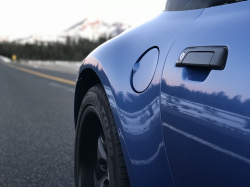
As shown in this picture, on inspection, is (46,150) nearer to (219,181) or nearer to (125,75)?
(125,75)

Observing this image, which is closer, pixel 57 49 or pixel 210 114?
pixel 210 114

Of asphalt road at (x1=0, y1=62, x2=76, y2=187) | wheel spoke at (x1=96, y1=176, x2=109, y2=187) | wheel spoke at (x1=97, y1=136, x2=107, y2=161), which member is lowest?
asphalt road at (x1=0, y1=62, x2=76, y2=187)

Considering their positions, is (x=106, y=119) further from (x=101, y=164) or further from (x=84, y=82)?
(x=84, y=82)

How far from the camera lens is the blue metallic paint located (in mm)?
1383

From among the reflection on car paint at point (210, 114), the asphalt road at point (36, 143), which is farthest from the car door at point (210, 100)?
the asphalt road at point (36, 143)

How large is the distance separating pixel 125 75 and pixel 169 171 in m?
0.49

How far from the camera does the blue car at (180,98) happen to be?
1.08 m

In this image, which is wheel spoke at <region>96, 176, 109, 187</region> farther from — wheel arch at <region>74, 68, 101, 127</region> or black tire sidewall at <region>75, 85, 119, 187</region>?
wheel arch at <region>74, 68, 101, 127</region>

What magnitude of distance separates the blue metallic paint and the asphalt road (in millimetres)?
1301

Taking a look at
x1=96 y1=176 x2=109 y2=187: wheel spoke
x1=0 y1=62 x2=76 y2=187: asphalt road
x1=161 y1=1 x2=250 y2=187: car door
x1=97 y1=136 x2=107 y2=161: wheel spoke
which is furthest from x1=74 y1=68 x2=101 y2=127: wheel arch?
x1=161 y1=1 x2=250 y2=187: car door

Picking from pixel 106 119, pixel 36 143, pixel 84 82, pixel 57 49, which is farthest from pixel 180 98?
pixel 57 49

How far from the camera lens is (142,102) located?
1456 mm

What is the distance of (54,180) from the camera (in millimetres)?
2803

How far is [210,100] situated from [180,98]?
5.9 inches
